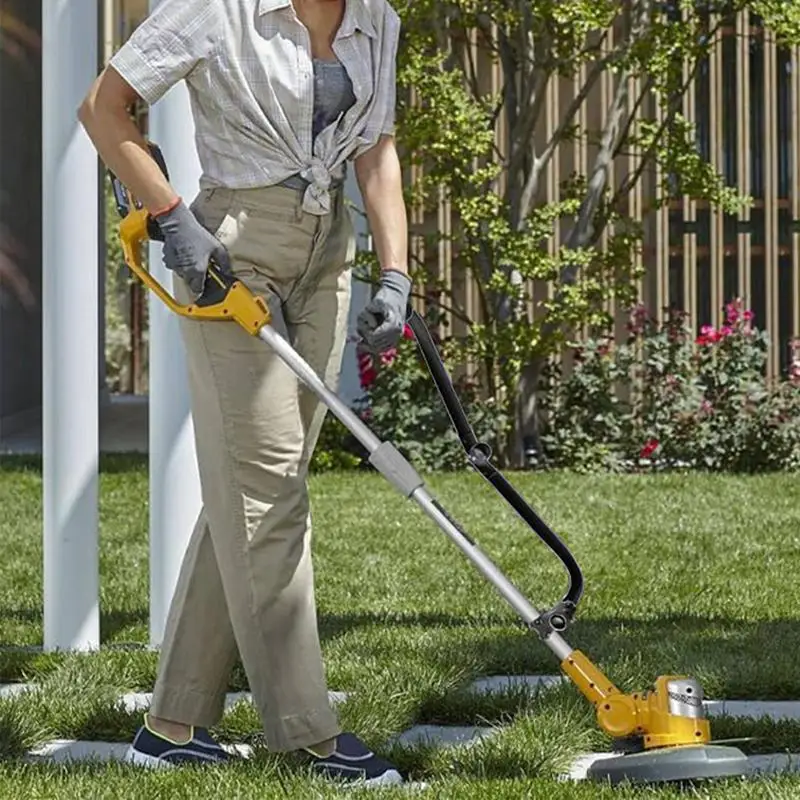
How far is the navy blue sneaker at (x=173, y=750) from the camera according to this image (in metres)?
3.39

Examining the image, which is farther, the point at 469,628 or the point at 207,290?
the point at 469,628

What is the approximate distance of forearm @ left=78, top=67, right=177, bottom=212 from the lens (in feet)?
10.3

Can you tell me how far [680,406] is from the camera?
9.81 metres

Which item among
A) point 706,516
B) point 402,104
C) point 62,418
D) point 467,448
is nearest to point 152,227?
point 467,448

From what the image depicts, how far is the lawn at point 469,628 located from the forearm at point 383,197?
930mm

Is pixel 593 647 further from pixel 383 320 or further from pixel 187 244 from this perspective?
pixel 187 244

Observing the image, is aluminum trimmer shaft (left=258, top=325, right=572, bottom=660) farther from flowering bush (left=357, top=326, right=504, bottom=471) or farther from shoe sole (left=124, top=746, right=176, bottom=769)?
flowering bush (left=357, top=326, right=504, bottom=471)

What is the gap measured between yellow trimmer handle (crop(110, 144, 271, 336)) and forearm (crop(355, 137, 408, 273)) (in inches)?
11.8

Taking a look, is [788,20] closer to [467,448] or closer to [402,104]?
[402,104]

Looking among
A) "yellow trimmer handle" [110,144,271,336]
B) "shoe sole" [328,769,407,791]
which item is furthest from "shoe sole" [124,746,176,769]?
"yellow trimmer handle" [110,144,271,336]

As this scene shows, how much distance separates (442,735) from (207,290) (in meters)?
1.07

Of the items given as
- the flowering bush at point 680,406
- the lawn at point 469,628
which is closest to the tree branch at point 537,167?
the flowering bush at point 680,406

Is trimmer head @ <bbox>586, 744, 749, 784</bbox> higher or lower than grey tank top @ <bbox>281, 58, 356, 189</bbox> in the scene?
lower

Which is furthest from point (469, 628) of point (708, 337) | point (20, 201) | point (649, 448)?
point (20, 201)
